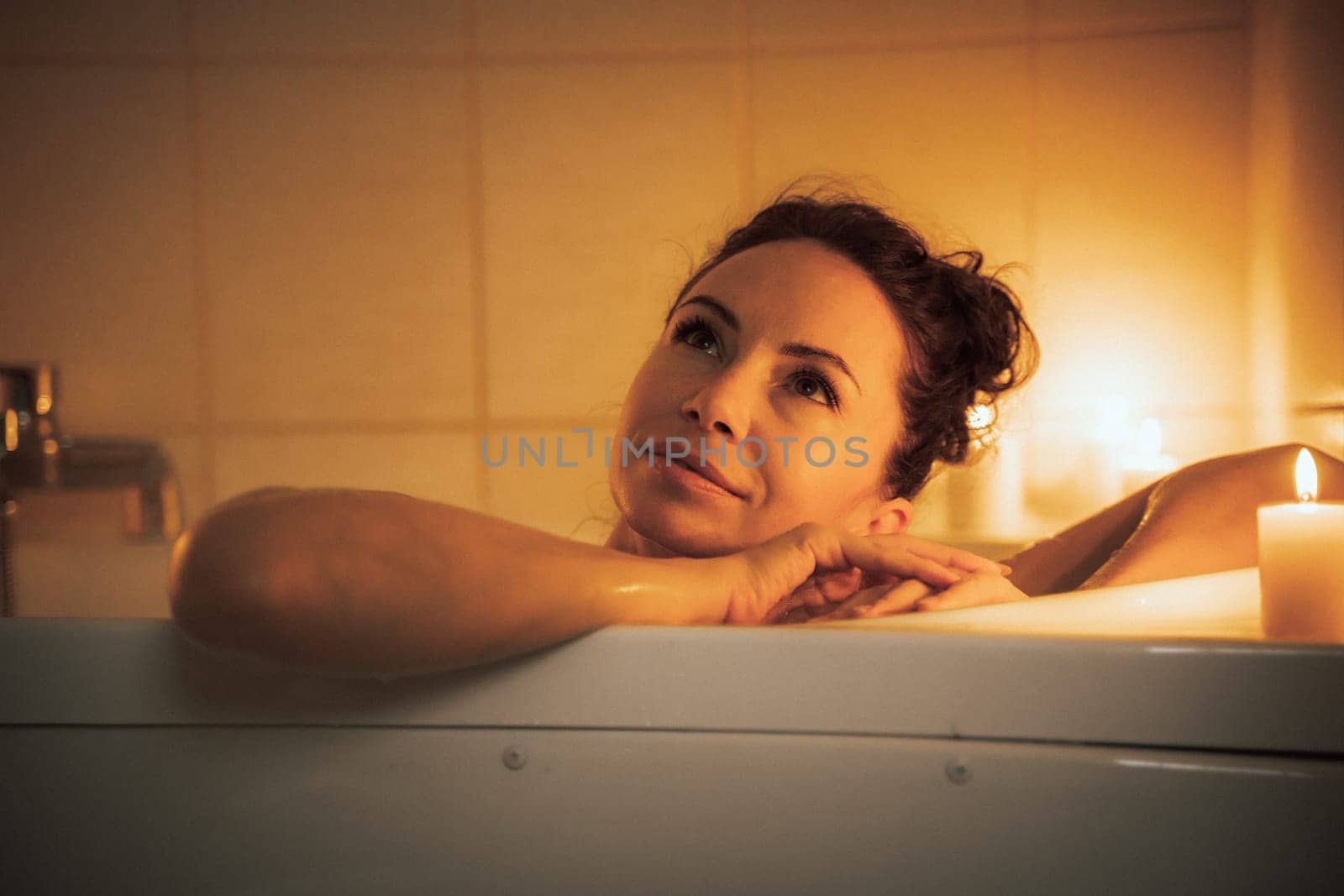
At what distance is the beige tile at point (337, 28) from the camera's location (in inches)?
66.9

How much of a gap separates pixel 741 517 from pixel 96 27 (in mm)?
1586

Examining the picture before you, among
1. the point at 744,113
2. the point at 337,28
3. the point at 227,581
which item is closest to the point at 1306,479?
the point at 227,581

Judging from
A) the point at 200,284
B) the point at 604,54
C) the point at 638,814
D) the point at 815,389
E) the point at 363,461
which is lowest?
the point at 638,814

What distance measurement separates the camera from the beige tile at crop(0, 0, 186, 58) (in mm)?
1711

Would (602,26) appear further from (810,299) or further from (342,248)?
(810,299)

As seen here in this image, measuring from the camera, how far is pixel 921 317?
932mm

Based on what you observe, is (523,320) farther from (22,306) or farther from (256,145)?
(22,306)

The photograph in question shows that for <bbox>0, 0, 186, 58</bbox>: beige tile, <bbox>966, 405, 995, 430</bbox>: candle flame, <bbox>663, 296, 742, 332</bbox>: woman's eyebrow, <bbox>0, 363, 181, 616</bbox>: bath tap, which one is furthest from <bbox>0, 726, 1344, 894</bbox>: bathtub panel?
<bbox>0, 0, 186, 58</bbox>: beige tile

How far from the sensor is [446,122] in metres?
1.70

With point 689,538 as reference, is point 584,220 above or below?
above

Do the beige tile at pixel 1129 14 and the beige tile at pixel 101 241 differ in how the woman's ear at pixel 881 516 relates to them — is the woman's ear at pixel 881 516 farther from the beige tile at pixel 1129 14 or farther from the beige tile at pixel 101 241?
the beige tile at pixel 101 241

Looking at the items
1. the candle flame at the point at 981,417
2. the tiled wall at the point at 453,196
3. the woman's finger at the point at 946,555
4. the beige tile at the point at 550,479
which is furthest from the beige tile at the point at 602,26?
the woman's finger at the point at 946,555

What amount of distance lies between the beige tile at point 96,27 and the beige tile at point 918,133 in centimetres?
100

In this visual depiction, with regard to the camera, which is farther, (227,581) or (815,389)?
(815,389)
